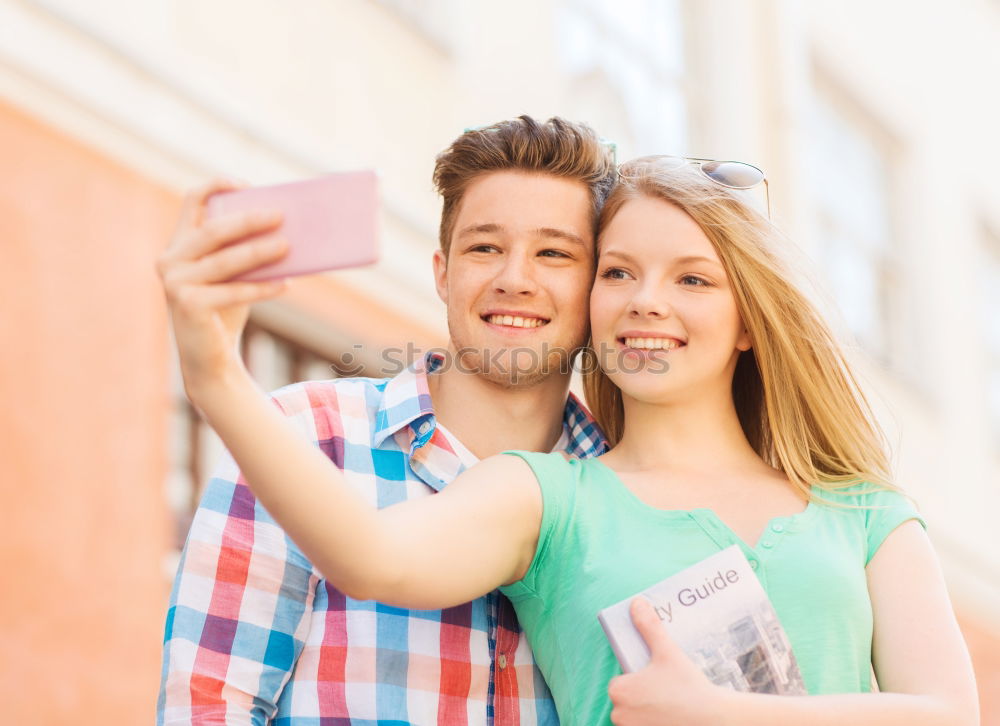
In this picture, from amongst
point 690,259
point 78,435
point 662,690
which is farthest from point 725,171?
point 78,435

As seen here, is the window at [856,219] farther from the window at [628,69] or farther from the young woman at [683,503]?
the young woman at [683,503]

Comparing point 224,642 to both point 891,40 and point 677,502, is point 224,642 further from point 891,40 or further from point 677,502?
point 891,40

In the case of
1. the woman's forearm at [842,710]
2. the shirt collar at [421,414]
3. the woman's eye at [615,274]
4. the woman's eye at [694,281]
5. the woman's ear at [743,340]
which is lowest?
the woman's forearm at [842,710]

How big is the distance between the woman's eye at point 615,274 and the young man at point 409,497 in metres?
0.20

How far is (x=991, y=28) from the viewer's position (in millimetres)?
12570

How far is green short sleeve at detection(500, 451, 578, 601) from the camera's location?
2162mm

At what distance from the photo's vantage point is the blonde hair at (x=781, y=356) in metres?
2.36

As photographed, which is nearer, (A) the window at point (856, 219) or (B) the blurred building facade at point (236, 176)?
(B) the blurred building facade at point (236, 176)

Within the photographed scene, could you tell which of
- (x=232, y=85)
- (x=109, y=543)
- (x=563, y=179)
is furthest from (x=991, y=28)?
(x=563, y=179)

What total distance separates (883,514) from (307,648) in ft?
2.97

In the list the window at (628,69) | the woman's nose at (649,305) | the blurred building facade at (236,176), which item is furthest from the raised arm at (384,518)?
the window at (628,69)

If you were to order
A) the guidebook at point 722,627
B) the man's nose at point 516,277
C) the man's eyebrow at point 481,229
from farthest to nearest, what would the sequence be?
the man's eyebrow at point 481,229 → the man's nose at point 516,277 → the guidebook at point 722,627

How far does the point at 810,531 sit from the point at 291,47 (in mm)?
4077

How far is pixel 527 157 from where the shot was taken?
9.17 feet
